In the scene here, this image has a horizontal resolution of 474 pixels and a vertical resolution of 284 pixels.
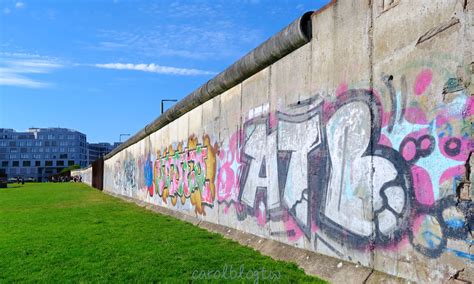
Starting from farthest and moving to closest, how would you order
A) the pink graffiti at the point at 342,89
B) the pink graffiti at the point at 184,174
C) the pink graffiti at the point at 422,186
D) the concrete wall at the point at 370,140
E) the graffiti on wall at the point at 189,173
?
the pink graffiti at the point at 184,174 → the graffiti on wall at the point at 189,173 → the pink graffiti at the point at 342,89 → the pink graffiti at the point at 422,186 → the concrete wall at the point at 370,140

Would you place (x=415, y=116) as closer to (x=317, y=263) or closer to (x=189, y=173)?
(x=317, y=263)

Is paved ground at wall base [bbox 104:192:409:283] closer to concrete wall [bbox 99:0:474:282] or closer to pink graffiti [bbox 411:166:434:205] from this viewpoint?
concrete wall [bbox 99:0:474:282]

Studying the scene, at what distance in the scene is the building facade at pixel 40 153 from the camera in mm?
170750

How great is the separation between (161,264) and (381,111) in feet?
12.4

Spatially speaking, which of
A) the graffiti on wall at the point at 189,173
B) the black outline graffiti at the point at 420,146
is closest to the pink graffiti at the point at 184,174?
the graffiti on wall at the point at 189,173

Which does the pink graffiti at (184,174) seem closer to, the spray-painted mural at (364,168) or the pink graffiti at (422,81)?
the spray-painted mural at (364,168)

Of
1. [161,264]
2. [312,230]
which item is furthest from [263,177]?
[161,264]

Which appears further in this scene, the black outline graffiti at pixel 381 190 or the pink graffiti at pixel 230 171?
the pink graffiti at pixel 230 171

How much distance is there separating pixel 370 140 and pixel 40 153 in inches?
7210

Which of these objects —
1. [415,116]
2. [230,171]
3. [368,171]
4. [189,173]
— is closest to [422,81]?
[415,116]

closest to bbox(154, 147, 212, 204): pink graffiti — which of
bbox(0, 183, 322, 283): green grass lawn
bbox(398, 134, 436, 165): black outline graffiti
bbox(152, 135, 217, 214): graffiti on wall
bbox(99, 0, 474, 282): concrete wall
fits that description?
bbox(152, 135, 217, 214): graffiti on wall

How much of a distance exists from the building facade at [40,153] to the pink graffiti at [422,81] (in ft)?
583

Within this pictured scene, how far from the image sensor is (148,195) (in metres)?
20.8

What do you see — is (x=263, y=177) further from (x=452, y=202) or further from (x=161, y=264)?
(x=452, y=202)
